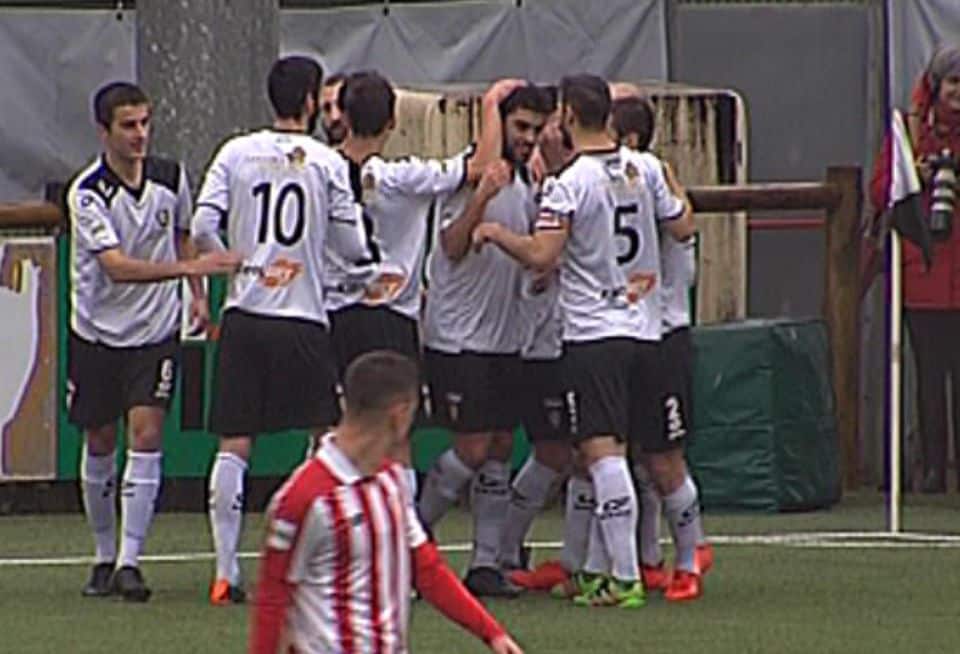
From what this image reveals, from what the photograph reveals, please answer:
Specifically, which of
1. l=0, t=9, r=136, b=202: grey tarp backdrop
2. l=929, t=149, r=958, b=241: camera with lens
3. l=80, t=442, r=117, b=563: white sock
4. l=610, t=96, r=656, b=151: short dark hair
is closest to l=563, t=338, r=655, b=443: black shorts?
l=610, t=96, r=656, b=151: short dark hair

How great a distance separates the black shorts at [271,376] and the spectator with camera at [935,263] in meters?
5.45

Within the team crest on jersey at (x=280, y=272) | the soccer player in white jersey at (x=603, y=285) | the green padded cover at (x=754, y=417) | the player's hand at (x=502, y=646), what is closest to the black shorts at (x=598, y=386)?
the soccer player in white jersey at (x=603, y=285)

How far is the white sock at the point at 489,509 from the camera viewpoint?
13.8 m

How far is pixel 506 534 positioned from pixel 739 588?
102cm

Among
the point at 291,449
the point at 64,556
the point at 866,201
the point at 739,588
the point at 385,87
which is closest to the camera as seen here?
Answer: the point at 385,87

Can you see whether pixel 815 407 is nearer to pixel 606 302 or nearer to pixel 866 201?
pixel 866 201

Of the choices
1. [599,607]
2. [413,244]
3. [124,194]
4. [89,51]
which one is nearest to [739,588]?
[599,607]

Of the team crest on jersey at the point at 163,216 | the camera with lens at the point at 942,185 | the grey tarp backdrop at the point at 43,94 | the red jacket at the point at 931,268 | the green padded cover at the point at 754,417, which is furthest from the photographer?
the grey tarp backdrop at the point at 43,94

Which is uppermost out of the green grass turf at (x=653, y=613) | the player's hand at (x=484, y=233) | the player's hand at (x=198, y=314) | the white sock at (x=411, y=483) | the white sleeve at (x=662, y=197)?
the white sleeve at (x=662, y=197)

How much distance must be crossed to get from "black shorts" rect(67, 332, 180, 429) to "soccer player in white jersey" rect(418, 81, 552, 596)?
1.10 meters

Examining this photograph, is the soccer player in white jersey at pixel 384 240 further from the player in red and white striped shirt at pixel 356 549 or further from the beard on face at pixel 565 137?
the player in red and white striped shirt at pixel 356 549

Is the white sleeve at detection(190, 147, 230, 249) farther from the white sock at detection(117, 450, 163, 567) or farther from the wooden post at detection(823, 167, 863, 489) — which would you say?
the wooden post at detection(823, 167, 863, 489)

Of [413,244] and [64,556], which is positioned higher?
[413,244]

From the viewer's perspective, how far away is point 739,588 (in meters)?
14.1
